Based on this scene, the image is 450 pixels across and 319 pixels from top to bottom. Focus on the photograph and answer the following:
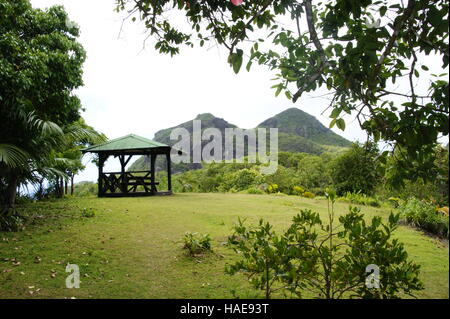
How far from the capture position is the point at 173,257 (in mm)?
4164

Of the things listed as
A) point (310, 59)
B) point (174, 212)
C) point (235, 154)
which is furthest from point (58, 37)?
point (235, 154)

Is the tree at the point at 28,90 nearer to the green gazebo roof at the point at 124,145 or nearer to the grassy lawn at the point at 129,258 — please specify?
the grassy lawn at the point at 129,258

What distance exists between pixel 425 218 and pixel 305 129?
28756 millimetres

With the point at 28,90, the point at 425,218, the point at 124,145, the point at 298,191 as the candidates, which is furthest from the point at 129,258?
the point at 298,191

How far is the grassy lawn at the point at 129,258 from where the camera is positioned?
10.4 feet

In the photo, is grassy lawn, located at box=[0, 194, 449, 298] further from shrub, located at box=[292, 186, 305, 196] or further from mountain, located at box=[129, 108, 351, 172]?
mountain, located at box=[129, 108, 351, 172]

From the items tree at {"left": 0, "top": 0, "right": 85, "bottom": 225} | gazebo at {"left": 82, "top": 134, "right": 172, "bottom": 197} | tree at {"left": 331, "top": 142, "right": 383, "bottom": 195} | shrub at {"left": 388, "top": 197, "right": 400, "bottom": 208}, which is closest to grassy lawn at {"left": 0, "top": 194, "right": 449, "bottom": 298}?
tree at {"left": 0, "top": 0, "right": 85, "bottom": 225}

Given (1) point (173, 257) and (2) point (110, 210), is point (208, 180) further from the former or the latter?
(1) point (173, 257)

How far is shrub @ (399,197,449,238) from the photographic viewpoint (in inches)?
259

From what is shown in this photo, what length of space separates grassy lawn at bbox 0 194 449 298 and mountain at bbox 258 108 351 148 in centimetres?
2747

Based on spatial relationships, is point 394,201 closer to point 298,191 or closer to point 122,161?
point 298,191

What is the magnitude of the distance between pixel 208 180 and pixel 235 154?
325 inches

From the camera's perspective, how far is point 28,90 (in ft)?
19.6

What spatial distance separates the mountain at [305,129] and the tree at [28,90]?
2737 cm
